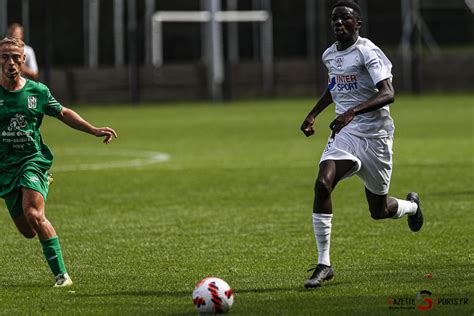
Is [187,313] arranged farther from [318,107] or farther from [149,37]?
[149,37]

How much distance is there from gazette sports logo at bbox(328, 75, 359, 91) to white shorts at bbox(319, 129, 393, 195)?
37 centimetres

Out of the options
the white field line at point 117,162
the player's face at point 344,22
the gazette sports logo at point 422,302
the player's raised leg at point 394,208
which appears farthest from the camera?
the white field line at point 117,162

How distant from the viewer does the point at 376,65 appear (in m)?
9.44

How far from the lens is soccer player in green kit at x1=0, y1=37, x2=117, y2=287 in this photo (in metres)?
9.15

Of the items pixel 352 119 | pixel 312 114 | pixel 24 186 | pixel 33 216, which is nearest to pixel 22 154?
pixel 24 186

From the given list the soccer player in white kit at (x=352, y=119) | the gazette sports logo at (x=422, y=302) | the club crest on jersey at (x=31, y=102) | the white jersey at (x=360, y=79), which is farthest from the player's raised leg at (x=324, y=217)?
the club crest on jersey at (x=31, y=102)

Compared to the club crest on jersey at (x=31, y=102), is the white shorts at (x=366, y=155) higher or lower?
lower

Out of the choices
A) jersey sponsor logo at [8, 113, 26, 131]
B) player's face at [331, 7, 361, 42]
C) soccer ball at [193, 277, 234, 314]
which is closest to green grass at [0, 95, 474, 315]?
soccer ball at [193, 277, 234, 314]

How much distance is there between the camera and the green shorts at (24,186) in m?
9.16

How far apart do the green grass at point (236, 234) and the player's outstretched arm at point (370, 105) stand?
1.27 meters

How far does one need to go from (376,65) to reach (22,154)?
3000 mm

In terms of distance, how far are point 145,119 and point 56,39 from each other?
53.8 feet

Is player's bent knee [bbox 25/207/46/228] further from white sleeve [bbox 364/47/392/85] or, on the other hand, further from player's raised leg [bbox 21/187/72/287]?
white sleeve [bbox 364/47/392/85]

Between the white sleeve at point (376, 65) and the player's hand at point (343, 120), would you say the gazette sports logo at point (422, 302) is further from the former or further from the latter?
the white sleeve at point (376, 65)
